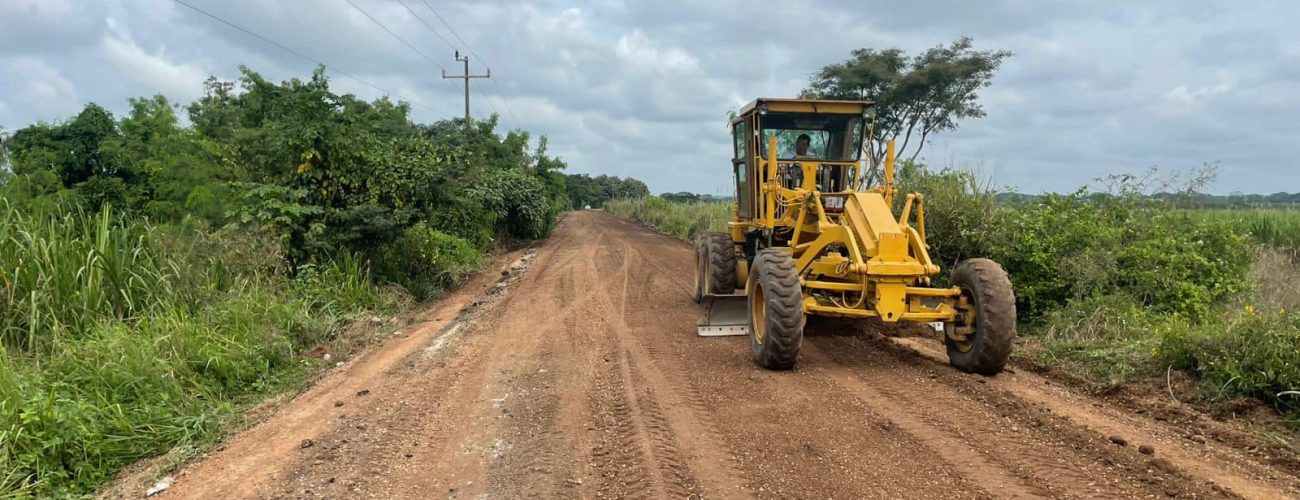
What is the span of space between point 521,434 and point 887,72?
19.2 m

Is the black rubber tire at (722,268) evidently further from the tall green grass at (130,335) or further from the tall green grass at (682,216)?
the tall green grass at (682,216)

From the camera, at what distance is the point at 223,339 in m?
6.50

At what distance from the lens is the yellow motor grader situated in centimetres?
580

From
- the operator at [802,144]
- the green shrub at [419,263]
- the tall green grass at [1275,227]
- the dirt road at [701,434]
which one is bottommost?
the dirt road at [701,434]

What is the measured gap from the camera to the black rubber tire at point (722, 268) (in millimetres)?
8906

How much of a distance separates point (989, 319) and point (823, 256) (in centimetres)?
166

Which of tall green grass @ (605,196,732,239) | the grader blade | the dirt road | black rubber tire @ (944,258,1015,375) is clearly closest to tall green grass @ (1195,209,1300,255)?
black rubber tire @ (944,258,1015,375)

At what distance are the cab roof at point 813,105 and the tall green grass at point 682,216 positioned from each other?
34.9 ft

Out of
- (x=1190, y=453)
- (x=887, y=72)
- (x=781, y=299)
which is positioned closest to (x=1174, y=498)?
(x=1190, y=453)

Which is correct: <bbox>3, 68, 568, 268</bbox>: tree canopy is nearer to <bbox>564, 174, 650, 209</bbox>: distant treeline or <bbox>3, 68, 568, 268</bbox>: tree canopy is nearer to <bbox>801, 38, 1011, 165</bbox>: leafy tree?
<bbox>801, 38, 1011, 165</bbox>: leafy tree

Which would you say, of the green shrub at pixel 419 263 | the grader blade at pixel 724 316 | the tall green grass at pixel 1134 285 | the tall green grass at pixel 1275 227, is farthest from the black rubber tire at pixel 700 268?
the tall green grass at pixel 1275 227

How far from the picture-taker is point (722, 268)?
8.91m

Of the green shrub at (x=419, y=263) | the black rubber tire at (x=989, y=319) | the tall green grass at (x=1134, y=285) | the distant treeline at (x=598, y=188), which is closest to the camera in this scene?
the tall green grass at (x=1134, y=285)

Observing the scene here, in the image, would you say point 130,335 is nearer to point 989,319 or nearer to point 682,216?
point 989,319
